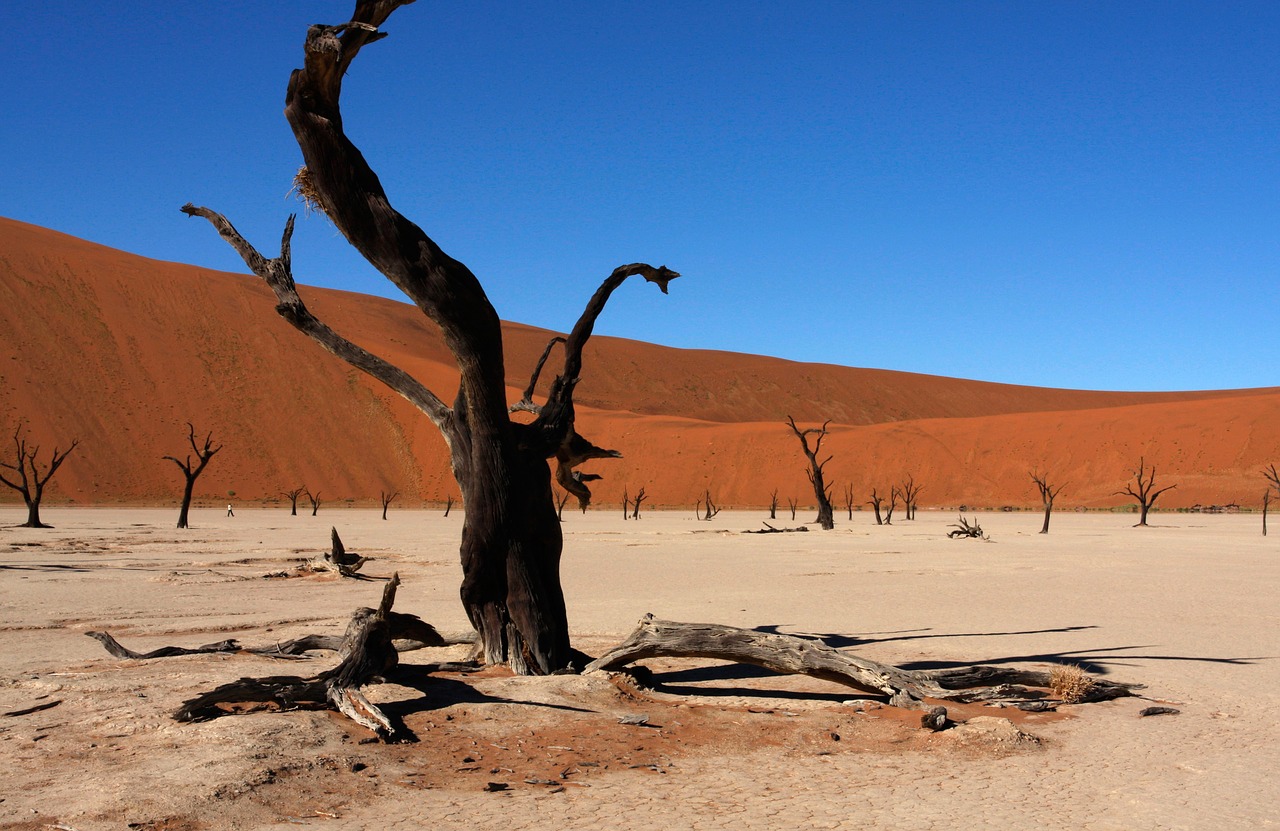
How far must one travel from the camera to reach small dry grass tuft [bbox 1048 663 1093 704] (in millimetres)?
7316

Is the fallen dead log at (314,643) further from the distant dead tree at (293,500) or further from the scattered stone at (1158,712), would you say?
the distant dead tree at (293,500)

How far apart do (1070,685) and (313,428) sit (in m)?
69.7

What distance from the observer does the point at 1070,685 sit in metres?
7.39

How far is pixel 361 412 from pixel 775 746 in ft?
239

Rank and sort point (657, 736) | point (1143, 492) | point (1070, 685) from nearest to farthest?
point (657, 736) → point (1070, 685) → point (1143, 492)

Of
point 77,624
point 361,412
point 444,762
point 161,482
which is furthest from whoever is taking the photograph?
point 361,412

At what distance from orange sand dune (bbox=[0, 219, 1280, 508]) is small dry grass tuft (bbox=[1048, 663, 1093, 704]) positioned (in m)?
60.2

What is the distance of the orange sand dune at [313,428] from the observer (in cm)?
6341

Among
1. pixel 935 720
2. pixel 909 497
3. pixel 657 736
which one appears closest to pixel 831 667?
pixel 935 720

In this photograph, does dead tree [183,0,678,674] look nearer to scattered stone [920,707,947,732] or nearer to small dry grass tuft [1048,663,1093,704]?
scattered stone [920,707,947,732]

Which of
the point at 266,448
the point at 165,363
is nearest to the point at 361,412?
the point at 266,448

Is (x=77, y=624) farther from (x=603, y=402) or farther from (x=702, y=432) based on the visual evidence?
(x=603, y=402)

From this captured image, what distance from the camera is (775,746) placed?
19.9ft

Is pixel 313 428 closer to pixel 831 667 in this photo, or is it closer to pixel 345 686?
pixel 345 686
